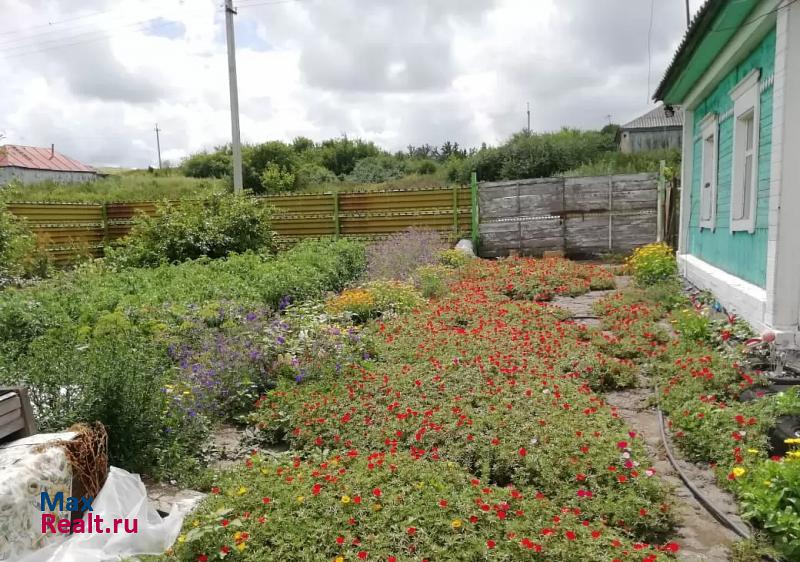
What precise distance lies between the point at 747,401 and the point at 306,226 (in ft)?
42.0

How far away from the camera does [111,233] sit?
53.3 feet

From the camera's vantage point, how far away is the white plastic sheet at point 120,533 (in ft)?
8.43

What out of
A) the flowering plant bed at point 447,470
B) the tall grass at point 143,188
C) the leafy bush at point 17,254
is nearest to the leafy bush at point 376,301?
the flowering plant bed at point 447,470

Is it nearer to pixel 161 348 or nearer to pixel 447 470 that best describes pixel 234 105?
→ pixel 161 348

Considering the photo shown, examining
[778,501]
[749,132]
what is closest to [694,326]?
[749,132]

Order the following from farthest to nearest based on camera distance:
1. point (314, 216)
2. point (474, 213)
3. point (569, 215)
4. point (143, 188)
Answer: point (143, 188), point (314, 216), point (474, 213), point (569, 215)

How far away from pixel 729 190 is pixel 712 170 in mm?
999

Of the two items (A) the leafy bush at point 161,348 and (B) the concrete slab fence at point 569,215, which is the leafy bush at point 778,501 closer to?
(A) the leafy bush at point 161,348

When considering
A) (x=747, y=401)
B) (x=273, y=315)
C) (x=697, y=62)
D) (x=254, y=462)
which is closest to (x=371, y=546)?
(x=254, y=462)

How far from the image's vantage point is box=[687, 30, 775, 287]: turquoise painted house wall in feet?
18.1

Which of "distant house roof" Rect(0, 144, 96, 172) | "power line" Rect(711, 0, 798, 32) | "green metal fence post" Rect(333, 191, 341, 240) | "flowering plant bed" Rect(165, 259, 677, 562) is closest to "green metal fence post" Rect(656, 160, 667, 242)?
"power line" Rect(711, 0, 798, 32)

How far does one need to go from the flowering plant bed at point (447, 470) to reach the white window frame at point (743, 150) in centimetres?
218

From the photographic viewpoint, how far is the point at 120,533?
275 cm

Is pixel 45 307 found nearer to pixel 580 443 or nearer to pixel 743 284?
pixel 580 443
